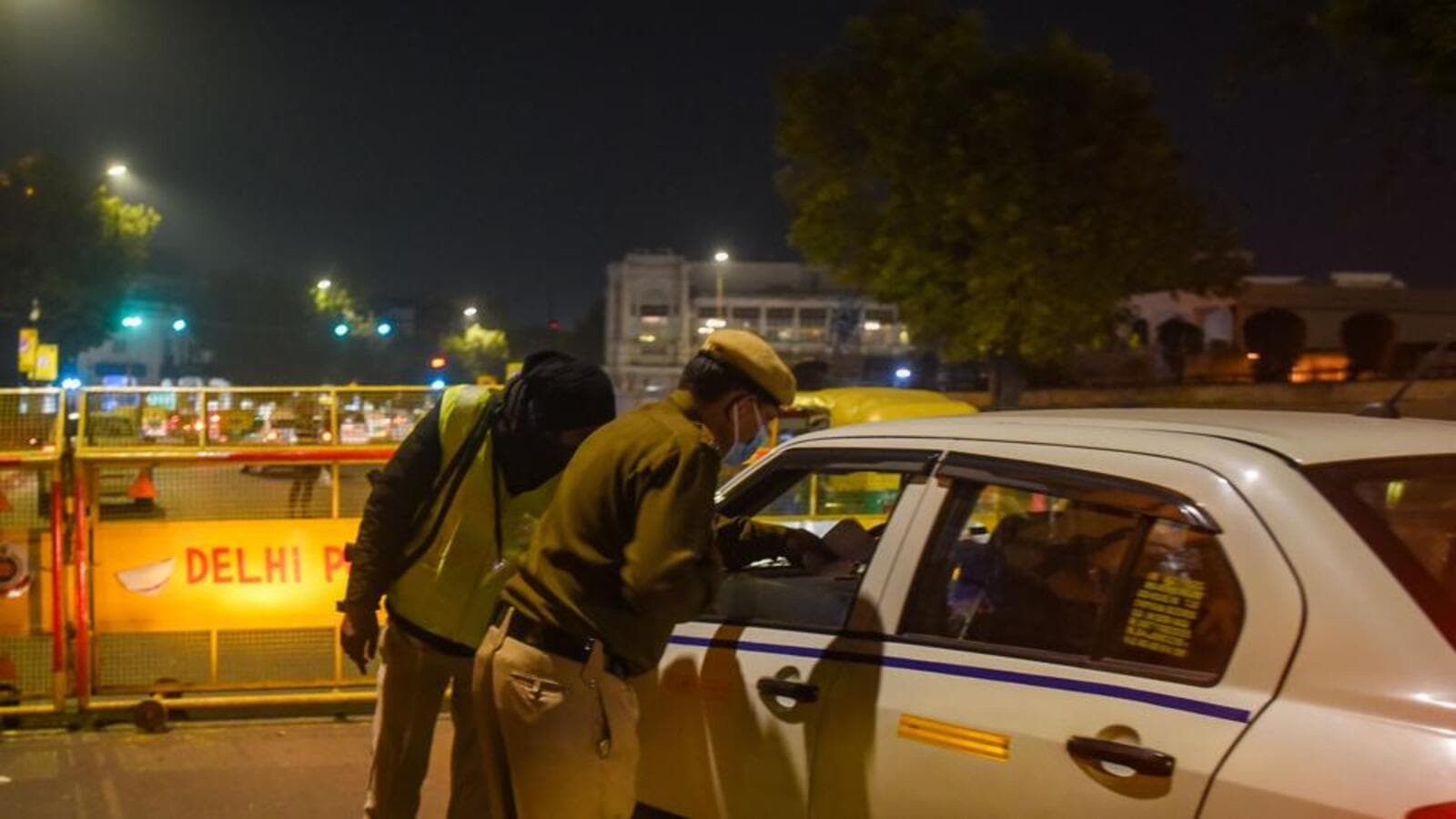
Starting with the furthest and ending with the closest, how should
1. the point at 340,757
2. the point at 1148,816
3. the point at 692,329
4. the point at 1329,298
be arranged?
the point at 692,329
the point at 1329,298
the point at 340,757
the point at 1148,816

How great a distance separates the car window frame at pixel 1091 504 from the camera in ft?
7.98

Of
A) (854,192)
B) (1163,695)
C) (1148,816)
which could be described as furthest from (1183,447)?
(854,192)

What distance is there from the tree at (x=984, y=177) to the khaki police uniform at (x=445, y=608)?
15321 millimetres

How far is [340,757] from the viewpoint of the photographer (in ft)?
19.4

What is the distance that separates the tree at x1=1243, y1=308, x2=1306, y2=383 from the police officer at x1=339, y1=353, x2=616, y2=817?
20268mm

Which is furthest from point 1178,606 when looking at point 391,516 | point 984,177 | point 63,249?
point 63,249

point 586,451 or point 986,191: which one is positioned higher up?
point 986,191

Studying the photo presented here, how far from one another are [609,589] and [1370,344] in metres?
20.4

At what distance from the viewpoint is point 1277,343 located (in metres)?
22.8

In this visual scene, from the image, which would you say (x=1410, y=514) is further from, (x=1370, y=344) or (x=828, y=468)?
(x=1370, y=344)

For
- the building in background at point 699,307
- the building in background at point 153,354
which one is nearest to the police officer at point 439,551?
the building in background at point 699,307

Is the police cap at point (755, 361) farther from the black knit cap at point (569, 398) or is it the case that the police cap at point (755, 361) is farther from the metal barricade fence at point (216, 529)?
the metal barricade fence at point (216, 529)

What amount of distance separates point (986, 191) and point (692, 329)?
1809 inches

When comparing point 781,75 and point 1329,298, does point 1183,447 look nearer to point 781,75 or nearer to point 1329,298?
point 781,75
